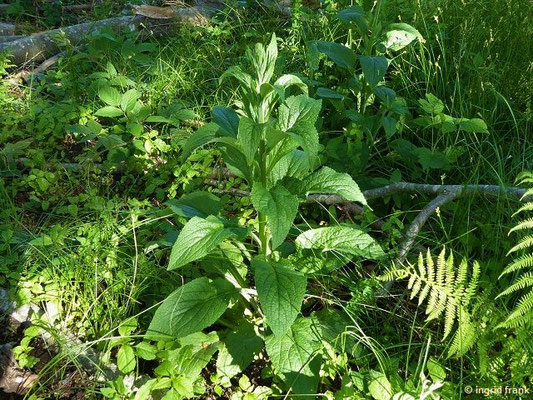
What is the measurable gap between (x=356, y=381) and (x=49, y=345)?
1.31 m

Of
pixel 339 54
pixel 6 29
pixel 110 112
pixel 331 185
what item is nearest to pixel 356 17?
pixel 339 54

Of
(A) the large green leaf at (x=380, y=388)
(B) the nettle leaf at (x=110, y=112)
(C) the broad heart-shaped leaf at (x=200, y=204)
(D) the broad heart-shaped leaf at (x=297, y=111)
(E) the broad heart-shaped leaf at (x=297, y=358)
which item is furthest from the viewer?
(B) the nettle leaf at (x=110, y=112)

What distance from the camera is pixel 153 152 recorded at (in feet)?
11.0

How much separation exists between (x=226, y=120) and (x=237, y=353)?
2.99 ft

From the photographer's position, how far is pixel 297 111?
212 cm

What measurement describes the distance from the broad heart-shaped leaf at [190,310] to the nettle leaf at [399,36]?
1.79m

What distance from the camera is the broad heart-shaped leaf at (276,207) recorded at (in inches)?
73.9

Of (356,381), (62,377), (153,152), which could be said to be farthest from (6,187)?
(356,381)

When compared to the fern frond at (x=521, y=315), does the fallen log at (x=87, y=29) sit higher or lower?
lower

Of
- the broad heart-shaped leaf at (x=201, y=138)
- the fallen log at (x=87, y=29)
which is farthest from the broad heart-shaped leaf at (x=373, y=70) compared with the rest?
the fallen log at (x=87, y=29)

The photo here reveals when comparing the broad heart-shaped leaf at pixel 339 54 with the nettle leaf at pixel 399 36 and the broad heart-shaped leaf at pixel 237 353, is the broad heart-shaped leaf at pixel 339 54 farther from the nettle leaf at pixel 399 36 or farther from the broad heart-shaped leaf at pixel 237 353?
the broad heart-shaped leaf at pixel 237 353

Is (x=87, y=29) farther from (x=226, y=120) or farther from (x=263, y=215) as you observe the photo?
(x=263, y=215)

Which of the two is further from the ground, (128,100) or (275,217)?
(275,217)

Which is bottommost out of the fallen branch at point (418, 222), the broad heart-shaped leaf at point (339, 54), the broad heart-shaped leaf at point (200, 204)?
the fallen branch at point (418, 222)
